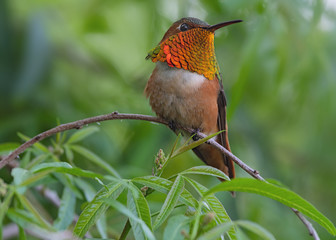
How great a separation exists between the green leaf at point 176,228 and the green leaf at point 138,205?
10cm

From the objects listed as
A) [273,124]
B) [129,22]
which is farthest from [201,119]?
[129,22]

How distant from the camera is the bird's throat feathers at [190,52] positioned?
2.74m

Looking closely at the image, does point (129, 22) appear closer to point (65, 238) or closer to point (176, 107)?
point (176, 107)

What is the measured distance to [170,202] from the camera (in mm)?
1401

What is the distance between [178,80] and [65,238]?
158 cm

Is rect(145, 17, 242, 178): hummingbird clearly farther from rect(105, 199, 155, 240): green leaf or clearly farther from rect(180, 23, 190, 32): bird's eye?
rect(105, 199, 155, 240): green leaf

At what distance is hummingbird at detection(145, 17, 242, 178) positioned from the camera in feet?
9.00

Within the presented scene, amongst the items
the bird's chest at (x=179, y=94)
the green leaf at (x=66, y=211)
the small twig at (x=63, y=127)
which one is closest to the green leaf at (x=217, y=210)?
the small twig at (x=63, y=127)

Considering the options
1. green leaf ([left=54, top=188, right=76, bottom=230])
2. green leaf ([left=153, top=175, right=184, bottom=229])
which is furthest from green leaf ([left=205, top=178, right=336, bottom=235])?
green leaf ([left=54, top=188, right=76, bottom=230])

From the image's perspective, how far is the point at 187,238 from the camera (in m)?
1.27

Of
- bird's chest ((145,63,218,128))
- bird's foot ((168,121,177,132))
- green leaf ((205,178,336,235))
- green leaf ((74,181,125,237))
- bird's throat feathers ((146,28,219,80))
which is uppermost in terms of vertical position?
bird's throat feathers ((146,28,219,80))

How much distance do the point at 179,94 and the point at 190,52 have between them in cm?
23

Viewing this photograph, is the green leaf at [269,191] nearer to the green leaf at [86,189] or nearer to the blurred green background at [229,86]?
the green leaf at [86,189]

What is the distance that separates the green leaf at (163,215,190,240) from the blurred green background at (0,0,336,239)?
172 cm
